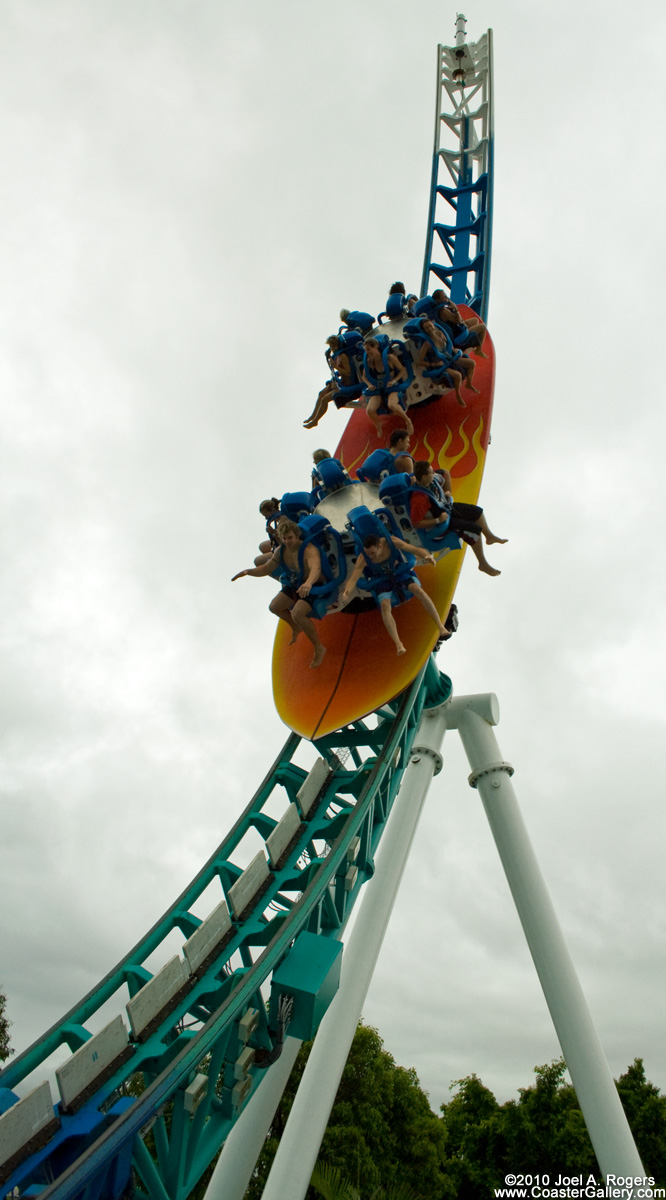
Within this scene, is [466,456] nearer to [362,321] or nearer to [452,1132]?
[362,321]

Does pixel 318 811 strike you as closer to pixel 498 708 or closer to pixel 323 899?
pixel 323 899

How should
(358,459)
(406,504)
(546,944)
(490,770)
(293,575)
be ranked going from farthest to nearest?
(490,770) → (358,459) → (546,944) → (293,575) → (406,504)

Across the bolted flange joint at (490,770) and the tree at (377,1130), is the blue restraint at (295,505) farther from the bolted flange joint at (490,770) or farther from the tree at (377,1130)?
the tree at (377,1130)

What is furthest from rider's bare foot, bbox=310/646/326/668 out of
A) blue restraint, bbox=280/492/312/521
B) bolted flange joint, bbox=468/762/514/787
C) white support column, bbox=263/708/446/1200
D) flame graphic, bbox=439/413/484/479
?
bolted flange joint, bbox=468/762/514/787

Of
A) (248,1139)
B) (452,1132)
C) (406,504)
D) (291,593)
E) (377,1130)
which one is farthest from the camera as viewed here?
(452,1132)

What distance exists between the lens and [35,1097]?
4988 mm

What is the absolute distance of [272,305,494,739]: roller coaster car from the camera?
8.55 metres

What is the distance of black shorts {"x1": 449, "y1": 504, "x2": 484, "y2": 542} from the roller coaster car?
163 millimetres

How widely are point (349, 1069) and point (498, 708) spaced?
10.2m

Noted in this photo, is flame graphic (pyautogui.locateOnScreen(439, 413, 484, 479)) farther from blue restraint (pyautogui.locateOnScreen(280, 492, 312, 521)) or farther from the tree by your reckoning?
the tree

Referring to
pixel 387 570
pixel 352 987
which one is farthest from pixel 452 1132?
pixel 387 570

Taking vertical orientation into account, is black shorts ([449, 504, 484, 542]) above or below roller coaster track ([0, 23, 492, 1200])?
above

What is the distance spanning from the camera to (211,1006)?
20.8ft

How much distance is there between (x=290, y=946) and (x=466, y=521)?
15.5 ft
